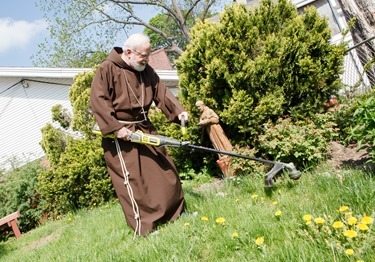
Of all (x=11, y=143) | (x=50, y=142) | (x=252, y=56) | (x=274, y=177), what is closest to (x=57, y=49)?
(x=11, y=143)

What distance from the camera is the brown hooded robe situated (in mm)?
4023

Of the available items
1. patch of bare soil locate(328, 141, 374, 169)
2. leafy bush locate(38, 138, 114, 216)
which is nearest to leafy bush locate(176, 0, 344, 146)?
patch of bare soil locate(328, 141, 374, 169)

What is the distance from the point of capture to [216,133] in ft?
19.3

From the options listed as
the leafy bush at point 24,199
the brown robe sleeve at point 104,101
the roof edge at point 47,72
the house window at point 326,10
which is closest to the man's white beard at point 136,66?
the brown robe sleeve at point 104,101

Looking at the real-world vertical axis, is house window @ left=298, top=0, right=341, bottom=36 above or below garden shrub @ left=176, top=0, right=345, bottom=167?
above

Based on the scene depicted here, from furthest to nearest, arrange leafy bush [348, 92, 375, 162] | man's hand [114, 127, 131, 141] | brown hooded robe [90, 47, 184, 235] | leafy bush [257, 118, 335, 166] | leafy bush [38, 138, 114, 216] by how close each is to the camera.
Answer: leafy bush [38, 138, 114, 216], leafy bush [257, 118, 335, 166], brown hooded robe [90, 47, 184, 235], man's hand [114, 127, 131, 141], leafy bush [348, 92, 375, 162]

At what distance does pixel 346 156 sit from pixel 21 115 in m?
15.0

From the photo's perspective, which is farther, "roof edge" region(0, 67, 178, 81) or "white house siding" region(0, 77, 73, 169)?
"white house siding" region(0, 77, 73, 169)

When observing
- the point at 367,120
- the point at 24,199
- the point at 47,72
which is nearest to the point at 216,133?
the point at 367,120

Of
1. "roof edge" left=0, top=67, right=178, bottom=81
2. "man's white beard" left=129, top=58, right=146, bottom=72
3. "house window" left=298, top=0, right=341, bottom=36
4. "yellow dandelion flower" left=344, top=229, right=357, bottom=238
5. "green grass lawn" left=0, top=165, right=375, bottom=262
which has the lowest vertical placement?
"green grass lawn" left=0, top=165, right=375, bottom=262

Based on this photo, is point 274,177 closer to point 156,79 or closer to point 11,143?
point 156,79

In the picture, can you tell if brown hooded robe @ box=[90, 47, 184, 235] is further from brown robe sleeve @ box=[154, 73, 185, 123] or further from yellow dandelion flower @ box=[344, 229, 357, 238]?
yellow dandelion flower @ box=[344, 229, 357, 238]

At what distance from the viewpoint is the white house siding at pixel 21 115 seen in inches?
644

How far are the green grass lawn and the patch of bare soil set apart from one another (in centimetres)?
47
